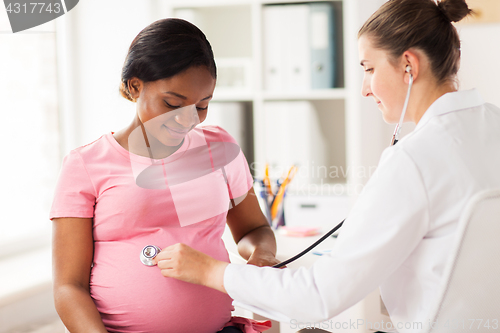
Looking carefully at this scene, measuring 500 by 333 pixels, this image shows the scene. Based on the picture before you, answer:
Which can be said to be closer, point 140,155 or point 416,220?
point 416,220

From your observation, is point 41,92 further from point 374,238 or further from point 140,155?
point 374,238

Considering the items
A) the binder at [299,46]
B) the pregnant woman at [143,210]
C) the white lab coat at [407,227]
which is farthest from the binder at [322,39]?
the white lab coat at [407,227]

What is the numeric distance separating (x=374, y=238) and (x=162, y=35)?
2.02 ft

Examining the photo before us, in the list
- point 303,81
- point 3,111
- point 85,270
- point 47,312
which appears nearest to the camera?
point 85,270

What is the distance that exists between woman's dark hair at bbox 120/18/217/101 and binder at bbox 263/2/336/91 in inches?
44.7

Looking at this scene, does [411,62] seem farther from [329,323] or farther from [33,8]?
[33,8]

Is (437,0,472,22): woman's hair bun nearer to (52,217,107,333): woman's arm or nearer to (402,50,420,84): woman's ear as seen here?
(402,50,420,84): woman's ear

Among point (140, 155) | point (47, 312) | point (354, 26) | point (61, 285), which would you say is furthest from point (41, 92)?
point (354, 26)

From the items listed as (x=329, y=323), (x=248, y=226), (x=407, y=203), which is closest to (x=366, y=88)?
(x=407, y=203)

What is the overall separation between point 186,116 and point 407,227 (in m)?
0.51

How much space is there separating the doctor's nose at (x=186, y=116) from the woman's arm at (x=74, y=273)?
0.29 metres

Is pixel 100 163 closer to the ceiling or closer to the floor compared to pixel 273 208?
closer to the ceiling

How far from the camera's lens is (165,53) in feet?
3.06

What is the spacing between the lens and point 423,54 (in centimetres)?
83
